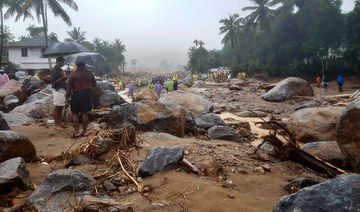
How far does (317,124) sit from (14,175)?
5454mm

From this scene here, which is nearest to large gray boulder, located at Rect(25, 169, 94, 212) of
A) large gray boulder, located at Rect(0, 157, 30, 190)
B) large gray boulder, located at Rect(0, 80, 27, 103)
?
large gray boulder, located at Rect(0, 157, 30, 190)

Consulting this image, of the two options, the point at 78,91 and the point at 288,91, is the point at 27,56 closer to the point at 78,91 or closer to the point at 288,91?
the point at 288,91

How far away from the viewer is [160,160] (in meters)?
3.77

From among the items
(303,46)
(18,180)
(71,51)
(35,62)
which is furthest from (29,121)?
(35,62)

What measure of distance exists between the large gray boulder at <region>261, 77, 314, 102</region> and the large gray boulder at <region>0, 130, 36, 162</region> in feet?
42.3

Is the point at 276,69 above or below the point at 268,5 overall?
below

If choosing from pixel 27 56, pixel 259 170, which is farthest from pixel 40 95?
pixel 27 56

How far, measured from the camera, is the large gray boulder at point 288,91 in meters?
15.5

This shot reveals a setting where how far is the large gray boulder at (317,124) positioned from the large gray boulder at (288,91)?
28.6 ft

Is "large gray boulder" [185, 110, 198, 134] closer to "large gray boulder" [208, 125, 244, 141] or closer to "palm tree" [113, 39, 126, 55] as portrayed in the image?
"large gray boulder" [208, 125, 244, 141]

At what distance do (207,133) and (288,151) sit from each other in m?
2.16

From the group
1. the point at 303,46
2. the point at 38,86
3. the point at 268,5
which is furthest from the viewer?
the point at 268,5

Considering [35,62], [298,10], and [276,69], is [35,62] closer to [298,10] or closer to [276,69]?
[276,69]

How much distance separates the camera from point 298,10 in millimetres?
33750
